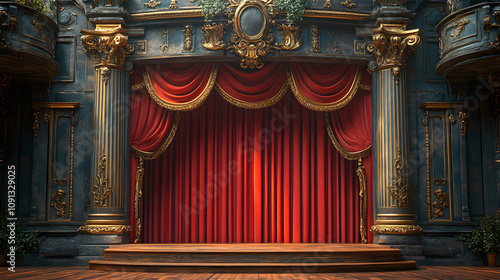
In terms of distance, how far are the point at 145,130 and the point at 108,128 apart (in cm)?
69

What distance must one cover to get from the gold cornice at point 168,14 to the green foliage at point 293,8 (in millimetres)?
1355

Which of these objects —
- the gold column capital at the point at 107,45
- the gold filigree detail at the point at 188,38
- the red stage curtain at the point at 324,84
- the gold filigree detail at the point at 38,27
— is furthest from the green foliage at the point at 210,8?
the gold filigree detail at the point at 38,27

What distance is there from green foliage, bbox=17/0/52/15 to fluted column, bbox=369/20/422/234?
5.42 m

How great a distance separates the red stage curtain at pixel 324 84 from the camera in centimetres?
945

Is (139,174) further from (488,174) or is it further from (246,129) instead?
(488,174)

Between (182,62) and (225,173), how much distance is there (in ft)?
7.06

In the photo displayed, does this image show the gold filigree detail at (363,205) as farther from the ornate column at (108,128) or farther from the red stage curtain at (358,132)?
the ornate column at (108,128)

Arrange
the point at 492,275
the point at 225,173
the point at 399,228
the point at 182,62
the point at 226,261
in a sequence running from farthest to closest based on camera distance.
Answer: the point at 225,173 < the point at 182,62 < the point at 399,228 < the point at 226,261 < the point at 492,275

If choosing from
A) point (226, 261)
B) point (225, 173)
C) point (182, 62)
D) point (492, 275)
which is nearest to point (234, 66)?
point (182, 62)

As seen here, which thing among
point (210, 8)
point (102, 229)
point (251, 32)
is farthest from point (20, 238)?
point (251, 32)

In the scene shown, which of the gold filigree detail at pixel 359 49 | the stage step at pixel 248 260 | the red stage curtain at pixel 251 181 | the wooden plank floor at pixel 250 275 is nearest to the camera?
the wooden plank floor at pixel 250 275

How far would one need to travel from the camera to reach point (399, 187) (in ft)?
29.4

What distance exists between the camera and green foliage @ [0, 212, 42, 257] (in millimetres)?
8609

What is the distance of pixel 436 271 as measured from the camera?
26.1 feet
